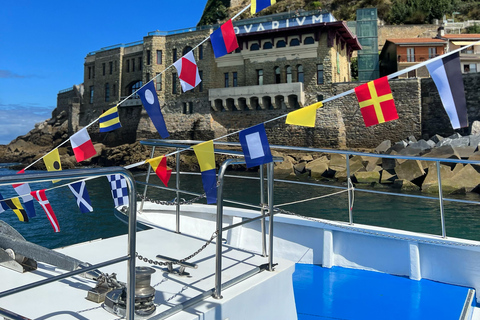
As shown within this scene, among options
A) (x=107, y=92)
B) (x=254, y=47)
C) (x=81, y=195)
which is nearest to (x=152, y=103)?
(x=81, y=195)

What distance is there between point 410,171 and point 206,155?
50.8ft

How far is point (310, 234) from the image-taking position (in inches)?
156

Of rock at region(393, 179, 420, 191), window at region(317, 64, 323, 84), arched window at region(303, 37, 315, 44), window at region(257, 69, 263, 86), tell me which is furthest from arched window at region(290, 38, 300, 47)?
rock at region(393, 179, 420, 191)

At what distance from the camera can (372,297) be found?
320 centimetres

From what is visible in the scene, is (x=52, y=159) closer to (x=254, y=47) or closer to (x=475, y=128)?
(x=475, y=128)

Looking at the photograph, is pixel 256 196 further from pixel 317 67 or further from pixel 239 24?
pixel 239 24

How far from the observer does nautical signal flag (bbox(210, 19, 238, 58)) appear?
4.30m

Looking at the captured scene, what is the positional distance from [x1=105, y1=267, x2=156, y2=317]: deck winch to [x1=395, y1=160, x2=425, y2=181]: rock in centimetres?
1632

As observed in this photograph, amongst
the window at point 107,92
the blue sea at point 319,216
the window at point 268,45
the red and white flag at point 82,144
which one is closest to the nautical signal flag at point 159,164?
the red and white flag at point 82,144

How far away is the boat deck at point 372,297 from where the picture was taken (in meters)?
2.91

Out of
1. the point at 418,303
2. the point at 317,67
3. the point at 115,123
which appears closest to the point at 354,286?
the point at 418,303

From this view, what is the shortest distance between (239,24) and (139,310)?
98.3 feet

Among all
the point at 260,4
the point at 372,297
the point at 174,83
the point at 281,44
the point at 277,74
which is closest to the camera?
the point at 372,297

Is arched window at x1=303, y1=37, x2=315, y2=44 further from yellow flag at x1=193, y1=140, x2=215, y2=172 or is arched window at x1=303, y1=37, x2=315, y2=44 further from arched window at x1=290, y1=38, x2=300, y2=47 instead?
yellow flag at x1=193, y1=140, x2=215, y2=172
